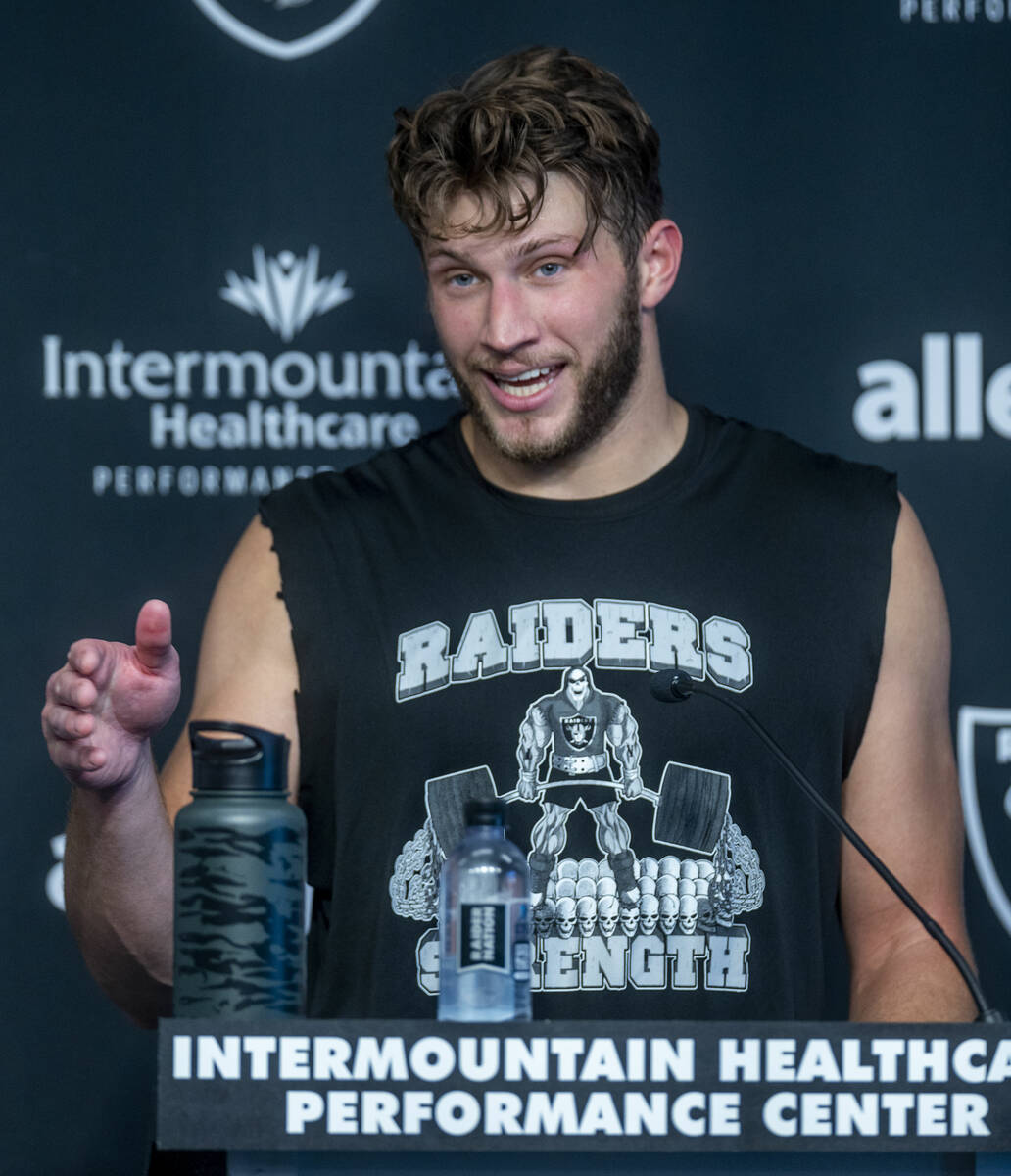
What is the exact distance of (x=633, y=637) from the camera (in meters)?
1.76

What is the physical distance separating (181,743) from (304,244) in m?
0.80

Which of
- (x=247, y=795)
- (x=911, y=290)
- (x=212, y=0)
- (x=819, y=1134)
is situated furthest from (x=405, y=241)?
(x=819, y=1134)

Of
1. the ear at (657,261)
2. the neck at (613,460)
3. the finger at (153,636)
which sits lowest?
the finger at (153,636)

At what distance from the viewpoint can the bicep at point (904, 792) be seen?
1764 millimetres

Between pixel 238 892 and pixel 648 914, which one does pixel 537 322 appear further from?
pixel 238 892

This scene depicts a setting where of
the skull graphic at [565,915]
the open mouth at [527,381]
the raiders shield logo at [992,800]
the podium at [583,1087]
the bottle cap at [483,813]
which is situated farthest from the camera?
the raiders shield logo at [992,800]

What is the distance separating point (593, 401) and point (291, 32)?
32.9 inches

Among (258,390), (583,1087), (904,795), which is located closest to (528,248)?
(258,390)

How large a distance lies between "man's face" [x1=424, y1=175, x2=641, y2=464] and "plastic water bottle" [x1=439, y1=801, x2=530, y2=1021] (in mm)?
699

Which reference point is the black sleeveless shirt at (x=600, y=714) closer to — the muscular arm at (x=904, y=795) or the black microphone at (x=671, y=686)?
the muscular arm at (x=904, y=795)

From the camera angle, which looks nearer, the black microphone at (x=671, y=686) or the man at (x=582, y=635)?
the black microphone at (x=671, y=686)

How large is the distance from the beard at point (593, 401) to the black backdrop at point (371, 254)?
0.43 metres

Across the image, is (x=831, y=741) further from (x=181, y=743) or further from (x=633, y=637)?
(x=181, y=743)

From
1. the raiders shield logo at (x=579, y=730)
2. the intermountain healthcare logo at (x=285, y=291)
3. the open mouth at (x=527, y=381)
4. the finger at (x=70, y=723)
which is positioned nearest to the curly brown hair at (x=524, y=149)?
the open mouth at (x=527, y=381)
